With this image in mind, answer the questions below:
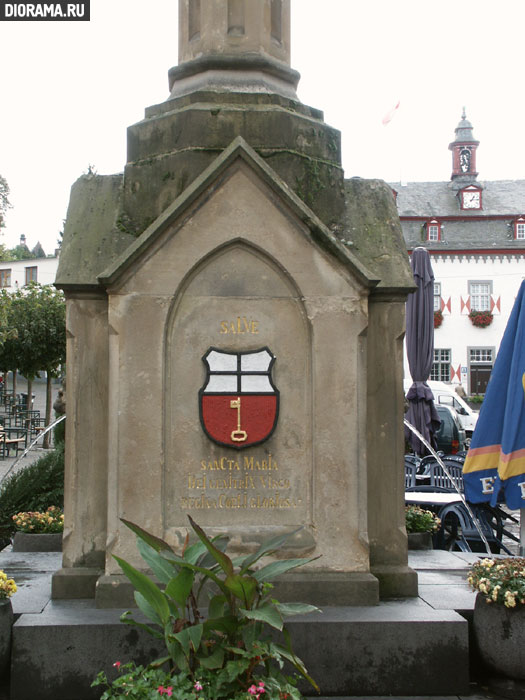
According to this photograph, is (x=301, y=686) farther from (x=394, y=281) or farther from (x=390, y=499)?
(x=394, y=281)

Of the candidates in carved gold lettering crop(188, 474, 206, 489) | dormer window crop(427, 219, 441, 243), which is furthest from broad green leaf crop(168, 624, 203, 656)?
dormer window crop(427, 219, 441, 243)

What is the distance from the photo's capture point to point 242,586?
3189 millimetres

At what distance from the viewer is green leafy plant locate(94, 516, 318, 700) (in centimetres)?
304

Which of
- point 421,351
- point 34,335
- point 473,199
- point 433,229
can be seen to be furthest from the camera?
point 473,199

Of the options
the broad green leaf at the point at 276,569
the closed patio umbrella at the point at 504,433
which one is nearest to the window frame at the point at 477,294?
the closed patio umbrella at the point at 504,433

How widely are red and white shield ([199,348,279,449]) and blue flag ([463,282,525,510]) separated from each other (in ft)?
7.25

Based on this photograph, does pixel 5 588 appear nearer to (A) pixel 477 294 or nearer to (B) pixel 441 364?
(B) pixel 441 364

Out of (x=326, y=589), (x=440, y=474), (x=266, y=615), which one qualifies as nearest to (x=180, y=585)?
(x=266, y=615)

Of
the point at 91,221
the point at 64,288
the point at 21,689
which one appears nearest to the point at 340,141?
the point at 91,221

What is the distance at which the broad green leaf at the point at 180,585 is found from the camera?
318 centimetres

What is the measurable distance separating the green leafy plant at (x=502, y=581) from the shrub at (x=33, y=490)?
15.5 ft

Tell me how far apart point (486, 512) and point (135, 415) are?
452 cm

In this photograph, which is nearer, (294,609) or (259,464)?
(294,609)

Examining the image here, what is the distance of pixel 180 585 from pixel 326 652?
1226 mm
